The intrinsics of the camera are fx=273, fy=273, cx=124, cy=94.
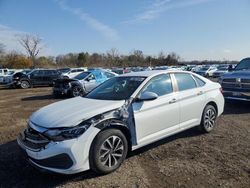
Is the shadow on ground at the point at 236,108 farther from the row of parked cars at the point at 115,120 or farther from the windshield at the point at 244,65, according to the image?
the row of parked cars at the point at 115,120

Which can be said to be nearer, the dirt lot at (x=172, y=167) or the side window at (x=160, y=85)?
the dirt lot at (x=172, y=167)

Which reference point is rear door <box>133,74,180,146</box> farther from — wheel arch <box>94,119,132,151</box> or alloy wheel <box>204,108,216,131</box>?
alloy wheel <box>204,108,216,131</box>

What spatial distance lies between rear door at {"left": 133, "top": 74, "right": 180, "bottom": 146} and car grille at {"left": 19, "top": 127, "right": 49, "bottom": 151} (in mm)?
1573

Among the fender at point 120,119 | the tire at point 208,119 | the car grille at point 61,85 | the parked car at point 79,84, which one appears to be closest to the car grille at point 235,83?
the tire at point 208,119

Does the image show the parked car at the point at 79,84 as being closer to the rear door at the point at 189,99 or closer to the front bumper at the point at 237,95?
the front bumper at the point at 237,95

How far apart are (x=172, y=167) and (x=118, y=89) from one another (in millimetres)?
1835

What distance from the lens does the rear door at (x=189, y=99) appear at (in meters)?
5.73

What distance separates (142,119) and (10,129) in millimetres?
4618

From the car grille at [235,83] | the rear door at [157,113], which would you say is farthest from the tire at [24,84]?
the rear door at [157,113]

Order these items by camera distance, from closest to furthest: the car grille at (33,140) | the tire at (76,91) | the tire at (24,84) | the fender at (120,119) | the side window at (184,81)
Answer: the car grille at (33,140) → the fender at (120,119) → the side window at (184,81) → the tire at (76,91) → the tire at (24,84)

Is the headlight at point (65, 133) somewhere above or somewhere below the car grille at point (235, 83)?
above

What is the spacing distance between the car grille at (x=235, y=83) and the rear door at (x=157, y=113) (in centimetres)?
496

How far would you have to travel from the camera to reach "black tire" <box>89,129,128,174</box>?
4.19 meters

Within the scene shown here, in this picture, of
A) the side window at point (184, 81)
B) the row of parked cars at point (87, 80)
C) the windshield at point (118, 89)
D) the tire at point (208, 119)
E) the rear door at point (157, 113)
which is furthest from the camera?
the row of parked cars at point (87, 80)
